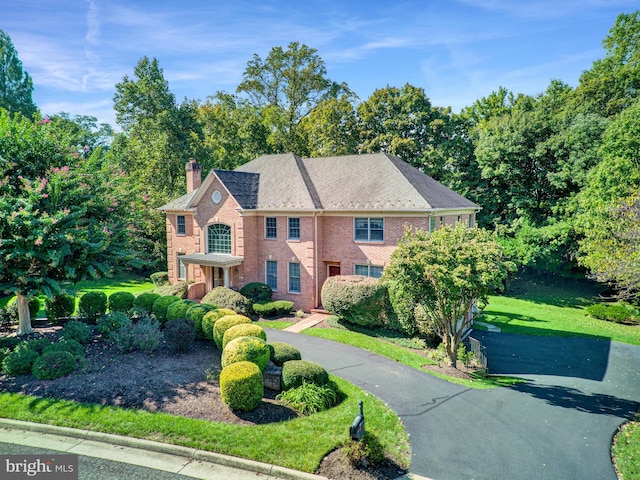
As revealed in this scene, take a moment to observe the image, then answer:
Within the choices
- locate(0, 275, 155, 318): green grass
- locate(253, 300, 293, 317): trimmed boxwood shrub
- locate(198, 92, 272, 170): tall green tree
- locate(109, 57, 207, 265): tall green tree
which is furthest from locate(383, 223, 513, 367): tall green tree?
locate(198, 92, 272, 170): tall green tree

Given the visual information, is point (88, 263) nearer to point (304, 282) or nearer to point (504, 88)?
point (304, 282)

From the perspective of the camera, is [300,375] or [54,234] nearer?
[300,375]

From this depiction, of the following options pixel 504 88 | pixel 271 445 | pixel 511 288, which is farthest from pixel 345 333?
pixel 504 88

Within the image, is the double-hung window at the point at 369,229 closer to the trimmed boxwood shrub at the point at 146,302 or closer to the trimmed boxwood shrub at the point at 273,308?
the trimmed boxwood shrub at the point at 273,308

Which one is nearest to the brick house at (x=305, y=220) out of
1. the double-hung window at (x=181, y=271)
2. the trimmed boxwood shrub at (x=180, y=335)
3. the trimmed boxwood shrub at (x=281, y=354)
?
the double-hung window at (x=181, y=271)

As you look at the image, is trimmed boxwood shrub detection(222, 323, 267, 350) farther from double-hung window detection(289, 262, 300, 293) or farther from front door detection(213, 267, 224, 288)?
front door detection(213, 267, 224, 288)

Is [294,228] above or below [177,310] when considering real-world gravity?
above

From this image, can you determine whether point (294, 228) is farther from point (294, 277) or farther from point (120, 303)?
point (120, 303)

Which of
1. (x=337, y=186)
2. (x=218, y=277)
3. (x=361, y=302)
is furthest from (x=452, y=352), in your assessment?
(x=218, y=277)
